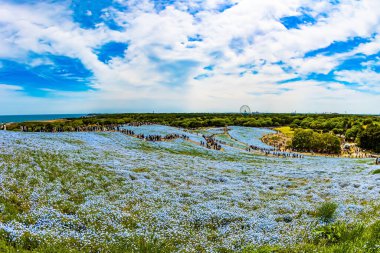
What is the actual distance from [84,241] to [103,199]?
520 centimetres

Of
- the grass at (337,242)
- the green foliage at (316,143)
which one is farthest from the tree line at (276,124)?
the grass at (337,242)

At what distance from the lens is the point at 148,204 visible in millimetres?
15625

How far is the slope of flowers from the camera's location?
11.3 metres

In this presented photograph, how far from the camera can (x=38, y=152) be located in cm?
2464

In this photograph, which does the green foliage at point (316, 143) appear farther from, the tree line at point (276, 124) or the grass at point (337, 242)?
the grass at point (337, 242)

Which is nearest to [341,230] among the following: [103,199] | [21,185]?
[103,199]

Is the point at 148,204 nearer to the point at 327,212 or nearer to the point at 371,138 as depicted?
the point at 327,212

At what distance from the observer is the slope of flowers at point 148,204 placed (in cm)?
1128

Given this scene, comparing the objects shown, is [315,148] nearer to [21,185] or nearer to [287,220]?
[287,220]

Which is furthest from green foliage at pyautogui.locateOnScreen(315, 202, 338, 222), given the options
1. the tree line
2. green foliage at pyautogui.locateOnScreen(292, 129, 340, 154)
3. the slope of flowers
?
green foliage at pyautogui.locateOnScreen(292, 129, 340, 154)

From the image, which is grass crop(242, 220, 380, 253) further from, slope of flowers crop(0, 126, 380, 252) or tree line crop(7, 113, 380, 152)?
tree line crop(7, 113, 380, 152)

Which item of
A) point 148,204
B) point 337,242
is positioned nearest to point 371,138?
point 337,242

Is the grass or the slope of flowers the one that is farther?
the slope of flowers

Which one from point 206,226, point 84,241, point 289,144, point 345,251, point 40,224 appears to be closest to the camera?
point 345,251
